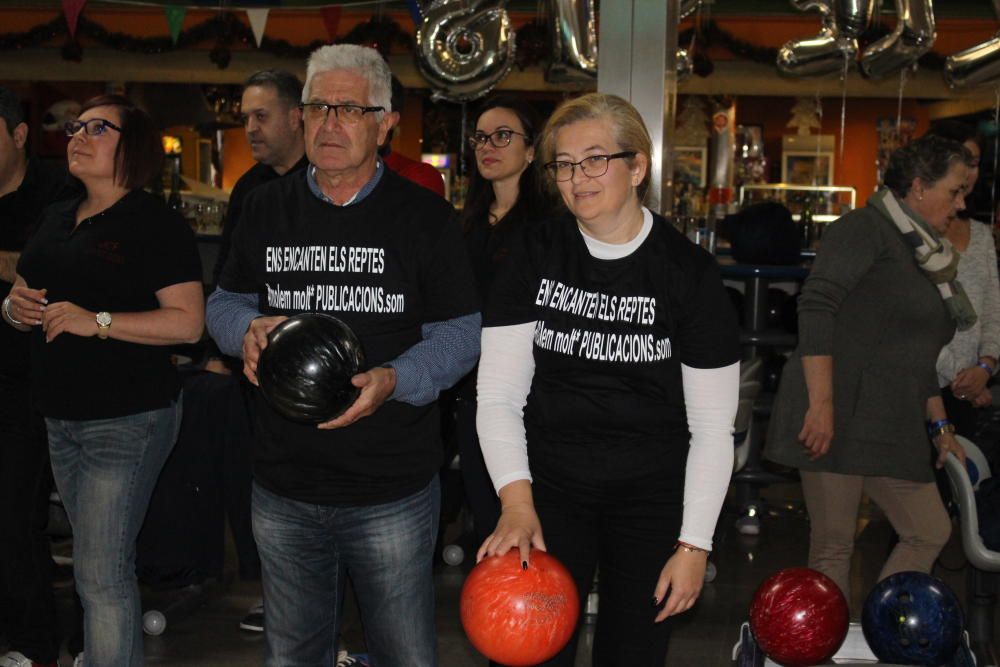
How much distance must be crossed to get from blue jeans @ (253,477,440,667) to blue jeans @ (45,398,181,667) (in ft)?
1.74

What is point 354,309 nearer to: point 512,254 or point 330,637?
point 512,254

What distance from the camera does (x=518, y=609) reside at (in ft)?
6.36

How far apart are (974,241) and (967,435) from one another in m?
0.70

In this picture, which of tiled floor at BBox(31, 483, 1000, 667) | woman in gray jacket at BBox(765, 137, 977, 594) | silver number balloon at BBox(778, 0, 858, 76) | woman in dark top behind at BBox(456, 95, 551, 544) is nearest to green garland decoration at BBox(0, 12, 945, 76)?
silver number balloon at BBox(778, 0, 858, 76)

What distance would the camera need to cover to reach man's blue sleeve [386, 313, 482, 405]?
2205mm

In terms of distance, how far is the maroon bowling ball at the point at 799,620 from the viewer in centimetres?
275

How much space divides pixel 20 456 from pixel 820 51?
12.9ft

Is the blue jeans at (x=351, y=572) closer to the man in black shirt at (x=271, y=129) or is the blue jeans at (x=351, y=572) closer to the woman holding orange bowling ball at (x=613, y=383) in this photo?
the woman holding orange bowling ball at (x=613, y=383)

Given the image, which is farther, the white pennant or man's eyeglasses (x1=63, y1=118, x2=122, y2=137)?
the white pennant

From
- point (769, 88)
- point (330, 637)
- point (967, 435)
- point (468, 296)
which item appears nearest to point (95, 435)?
point (330, 637)

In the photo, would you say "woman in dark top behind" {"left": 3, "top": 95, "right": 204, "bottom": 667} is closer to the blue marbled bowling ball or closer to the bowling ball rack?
the bowling ball rack

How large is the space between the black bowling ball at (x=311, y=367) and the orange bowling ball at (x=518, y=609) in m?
0.39

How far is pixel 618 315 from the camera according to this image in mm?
2154

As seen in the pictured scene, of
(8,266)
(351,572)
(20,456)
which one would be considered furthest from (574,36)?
(351,572)
